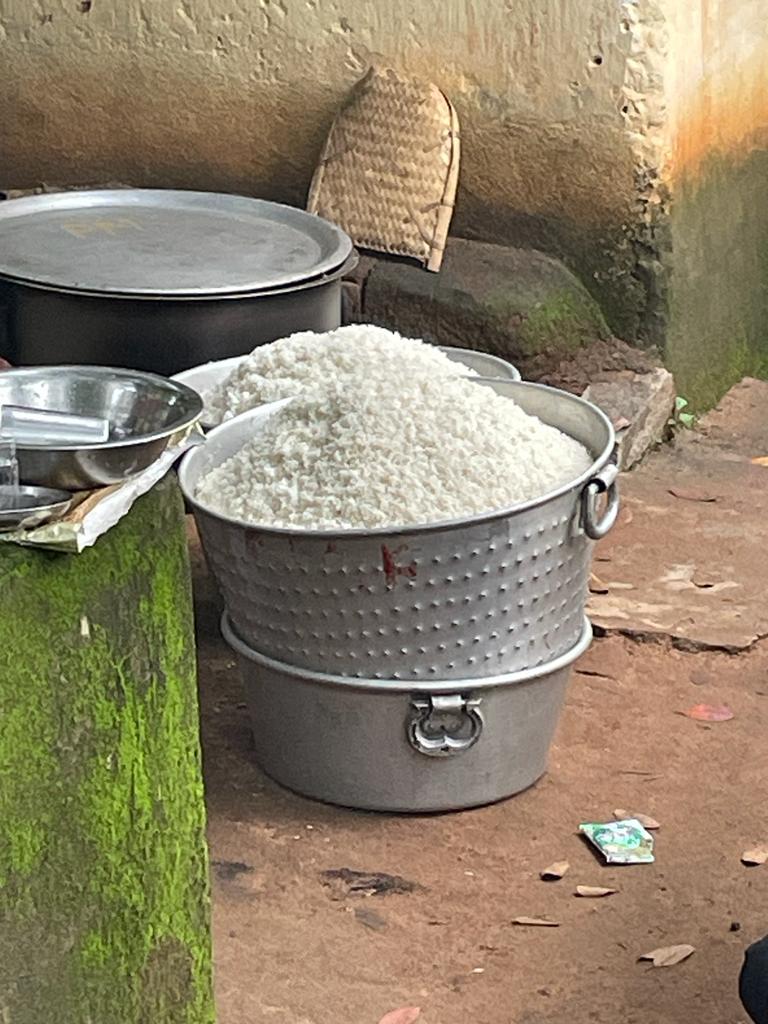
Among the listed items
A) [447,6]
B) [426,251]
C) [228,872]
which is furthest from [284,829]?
[447,6]

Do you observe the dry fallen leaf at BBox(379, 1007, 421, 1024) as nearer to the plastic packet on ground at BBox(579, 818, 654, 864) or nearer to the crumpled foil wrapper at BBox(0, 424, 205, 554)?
the plastic packet on ground at BBox(579, 818, 654, 864)

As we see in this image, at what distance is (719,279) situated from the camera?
18.1 feet

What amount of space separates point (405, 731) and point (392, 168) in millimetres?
2426

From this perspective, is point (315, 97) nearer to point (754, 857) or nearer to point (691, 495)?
point (691, 495)

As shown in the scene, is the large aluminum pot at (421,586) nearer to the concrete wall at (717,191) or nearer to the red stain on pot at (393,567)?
the red stain on pot at (393,567)

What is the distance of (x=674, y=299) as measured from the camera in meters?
5.23

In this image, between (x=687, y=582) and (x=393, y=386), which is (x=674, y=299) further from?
(x=393, y=386)

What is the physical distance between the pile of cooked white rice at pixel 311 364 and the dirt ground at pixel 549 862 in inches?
27.5

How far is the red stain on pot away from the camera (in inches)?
121

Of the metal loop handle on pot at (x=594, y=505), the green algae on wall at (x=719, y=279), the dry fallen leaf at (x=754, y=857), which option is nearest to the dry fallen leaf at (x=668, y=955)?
the dry fallen leaf at (x=754, y=857)


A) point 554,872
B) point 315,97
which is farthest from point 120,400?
point 315,97

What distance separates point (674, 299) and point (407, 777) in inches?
94.1

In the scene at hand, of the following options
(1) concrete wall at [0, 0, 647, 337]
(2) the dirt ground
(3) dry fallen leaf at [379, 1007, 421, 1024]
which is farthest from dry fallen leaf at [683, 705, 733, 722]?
(1) concrete wall at [0, 0, 647, 337]

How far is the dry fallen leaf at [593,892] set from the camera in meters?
3.13
